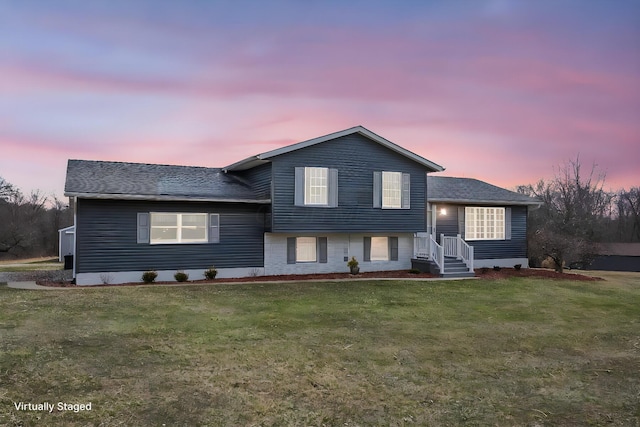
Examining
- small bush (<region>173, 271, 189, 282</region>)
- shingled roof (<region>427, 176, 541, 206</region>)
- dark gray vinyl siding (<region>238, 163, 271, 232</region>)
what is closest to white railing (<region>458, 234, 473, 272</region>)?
shingled roof (<region>427, 176, 541, 206</region>)

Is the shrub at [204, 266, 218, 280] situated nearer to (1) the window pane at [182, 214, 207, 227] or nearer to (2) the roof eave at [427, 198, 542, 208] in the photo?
(1) the window pane at [182, 214, 207, 227]

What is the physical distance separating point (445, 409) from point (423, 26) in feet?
51.8

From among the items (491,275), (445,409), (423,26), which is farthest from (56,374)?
(491,275)

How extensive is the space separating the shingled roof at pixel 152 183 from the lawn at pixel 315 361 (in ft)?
14.5

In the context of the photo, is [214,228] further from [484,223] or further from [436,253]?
[484,223]

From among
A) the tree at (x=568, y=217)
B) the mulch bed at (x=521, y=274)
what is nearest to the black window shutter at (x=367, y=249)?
the mulch bed at (x=521, y=274)

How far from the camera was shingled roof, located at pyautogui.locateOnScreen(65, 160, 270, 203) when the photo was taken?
1611cm

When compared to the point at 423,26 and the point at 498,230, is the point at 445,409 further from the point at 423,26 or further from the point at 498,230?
the point at 498,230

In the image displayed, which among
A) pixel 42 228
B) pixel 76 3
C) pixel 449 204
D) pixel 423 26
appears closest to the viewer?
pixel 76 3

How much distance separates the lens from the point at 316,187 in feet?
62.3

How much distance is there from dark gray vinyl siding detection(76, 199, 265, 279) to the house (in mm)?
39

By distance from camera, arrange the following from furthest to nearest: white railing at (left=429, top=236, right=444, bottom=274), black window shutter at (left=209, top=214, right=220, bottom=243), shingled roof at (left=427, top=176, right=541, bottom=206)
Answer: shingled roof at (left=427, top=176, right=541, bottom=206)
white railing at (left=429, top=236, right=444, bottom=274)
black window shutter at (left=209, top=214, right=220, bottom=243)

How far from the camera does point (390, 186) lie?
2048 cm

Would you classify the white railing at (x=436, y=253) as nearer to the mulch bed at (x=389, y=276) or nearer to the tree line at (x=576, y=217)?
the mulch bed at (x=389, y=276)
